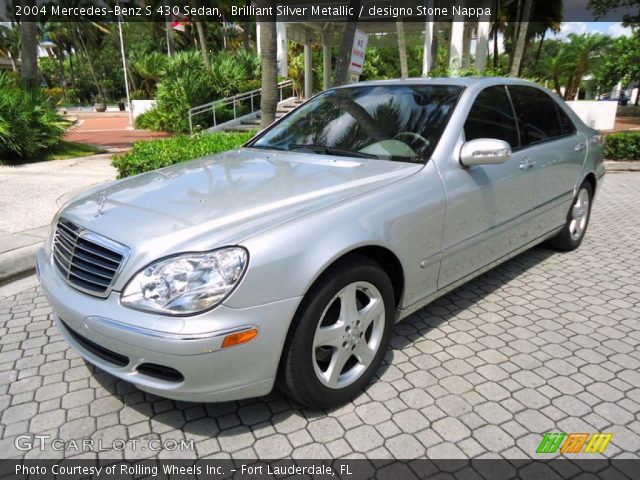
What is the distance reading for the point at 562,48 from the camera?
26547 mm

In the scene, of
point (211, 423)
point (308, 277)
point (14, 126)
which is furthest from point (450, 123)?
point (14, 126)

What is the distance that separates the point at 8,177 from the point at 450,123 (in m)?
8.29

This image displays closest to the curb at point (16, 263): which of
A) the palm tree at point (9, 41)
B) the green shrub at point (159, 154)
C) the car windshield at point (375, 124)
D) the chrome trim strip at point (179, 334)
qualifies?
the green shrub at point (159, 154)

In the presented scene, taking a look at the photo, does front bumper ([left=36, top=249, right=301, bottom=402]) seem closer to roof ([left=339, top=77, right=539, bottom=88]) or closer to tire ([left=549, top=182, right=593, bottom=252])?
roof ([left=339, top=77, right=539, bottom=88])

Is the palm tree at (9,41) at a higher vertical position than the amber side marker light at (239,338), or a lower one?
Answer: higher

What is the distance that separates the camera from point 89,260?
2381 mm

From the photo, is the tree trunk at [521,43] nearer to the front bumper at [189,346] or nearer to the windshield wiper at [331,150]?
the windshield wiper at [331,150]

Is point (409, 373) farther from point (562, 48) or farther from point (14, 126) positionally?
point (562, 48)

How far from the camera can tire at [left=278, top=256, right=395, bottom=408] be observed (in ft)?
7.50

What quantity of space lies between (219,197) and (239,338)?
0.87m

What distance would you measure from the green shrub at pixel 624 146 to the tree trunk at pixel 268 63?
7.84 m

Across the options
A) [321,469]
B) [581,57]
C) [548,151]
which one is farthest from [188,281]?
[581,57]

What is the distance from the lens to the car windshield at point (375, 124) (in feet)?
10.4

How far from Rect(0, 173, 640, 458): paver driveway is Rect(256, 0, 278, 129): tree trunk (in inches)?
212
